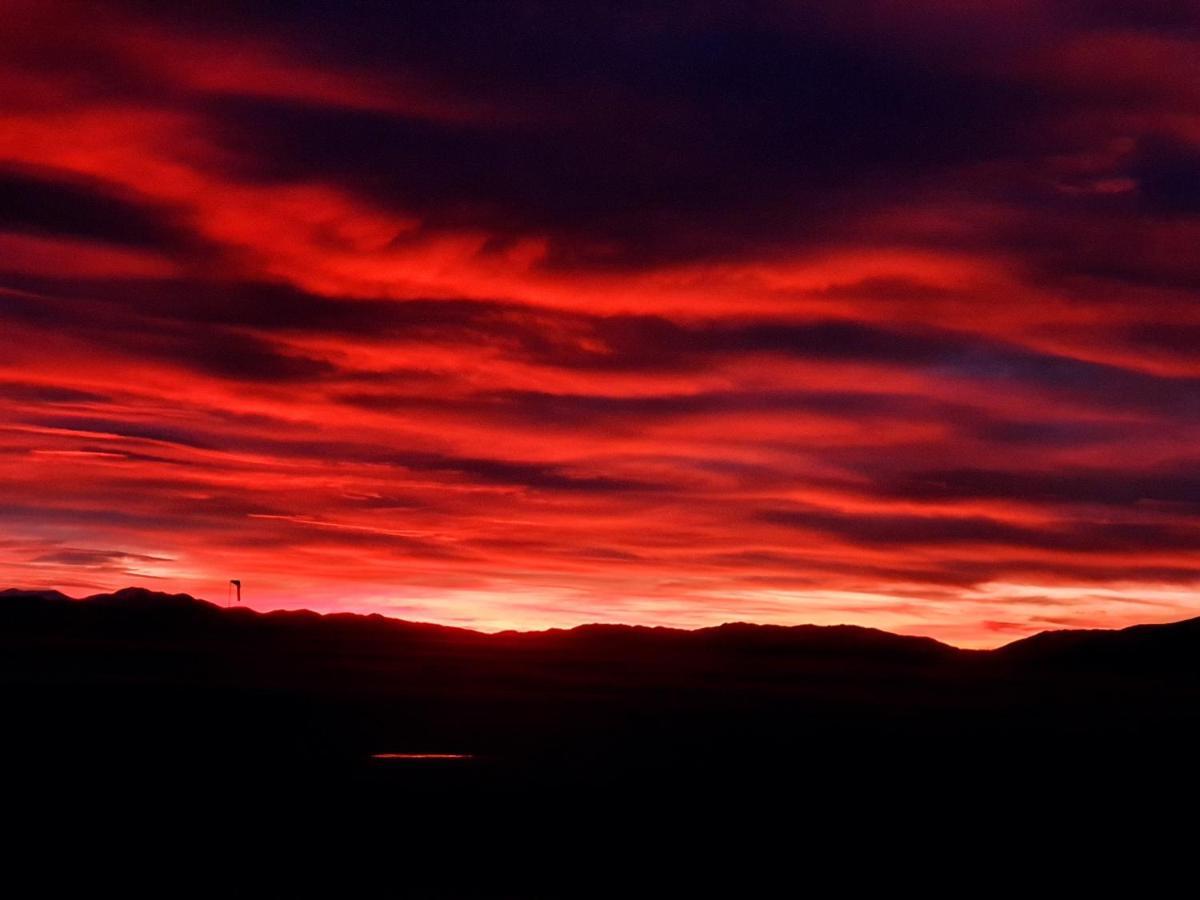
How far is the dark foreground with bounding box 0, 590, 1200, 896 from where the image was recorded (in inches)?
776

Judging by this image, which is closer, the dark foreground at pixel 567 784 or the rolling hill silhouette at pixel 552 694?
the dark foreground at pixel 567 784

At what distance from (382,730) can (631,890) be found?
23032 mm

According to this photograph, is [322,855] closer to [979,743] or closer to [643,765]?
[643,765]

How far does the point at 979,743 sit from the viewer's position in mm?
45250

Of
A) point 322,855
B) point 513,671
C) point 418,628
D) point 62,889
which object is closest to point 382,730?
point 322,855

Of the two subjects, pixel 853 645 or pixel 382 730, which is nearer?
pixel 382 730

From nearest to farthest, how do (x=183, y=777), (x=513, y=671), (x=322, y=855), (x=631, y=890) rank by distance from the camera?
(x=631, y=890) < (x=322, y=855) < (x=183, y=777) < (x=513, y=671)

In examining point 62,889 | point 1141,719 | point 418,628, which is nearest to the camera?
point 62,889

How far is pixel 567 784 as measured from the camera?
28.3 meters

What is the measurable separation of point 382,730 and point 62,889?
2371 cm

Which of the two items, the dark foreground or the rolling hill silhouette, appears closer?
the dark foreground

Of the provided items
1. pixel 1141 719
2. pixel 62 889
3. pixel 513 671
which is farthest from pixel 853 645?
pixel 62 889

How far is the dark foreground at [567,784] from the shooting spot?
1972 cm

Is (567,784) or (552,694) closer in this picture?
(567,784)
